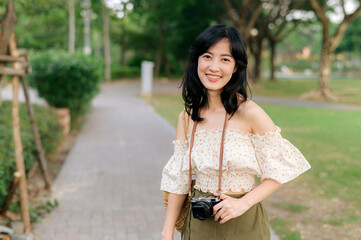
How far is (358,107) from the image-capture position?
18.0 m

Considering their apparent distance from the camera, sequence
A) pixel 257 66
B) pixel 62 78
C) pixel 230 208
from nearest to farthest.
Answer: pixel 230 208 < pixel 62 78 < pixel 257 66

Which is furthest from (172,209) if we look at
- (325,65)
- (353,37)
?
(353,37)

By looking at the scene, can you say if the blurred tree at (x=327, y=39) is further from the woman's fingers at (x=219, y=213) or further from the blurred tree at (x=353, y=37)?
the blurred tree at (x=353, y=37)

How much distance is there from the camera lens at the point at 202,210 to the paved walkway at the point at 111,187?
2626 millimetres

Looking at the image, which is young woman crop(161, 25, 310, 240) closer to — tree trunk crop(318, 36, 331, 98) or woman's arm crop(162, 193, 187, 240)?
woman's arm crop(162, 193, 187, 240)

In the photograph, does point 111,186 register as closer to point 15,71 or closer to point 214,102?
point 15,71

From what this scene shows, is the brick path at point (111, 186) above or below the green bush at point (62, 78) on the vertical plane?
below

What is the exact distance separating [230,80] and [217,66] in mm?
123

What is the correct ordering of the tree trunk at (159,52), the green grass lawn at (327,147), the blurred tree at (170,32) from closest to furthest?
1. the green grass lawn at (327,147)
2. the blurred tree at (170,32)
3. the tree trunk at (159,52)

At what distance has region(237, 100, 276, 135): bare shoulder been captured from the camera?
190 cm

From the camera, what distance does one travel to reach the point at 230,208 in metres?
1.87

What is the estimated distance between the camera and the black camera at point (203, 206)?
1879mm

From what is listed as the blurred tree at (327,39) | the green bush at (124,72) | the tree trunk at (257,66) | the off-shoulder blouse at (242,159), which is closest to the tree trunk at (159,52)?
the green bush at (124,72)

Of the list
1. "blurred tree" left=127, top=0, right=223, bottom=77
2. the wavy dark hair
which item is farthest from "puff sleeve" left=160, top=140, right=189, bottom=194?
"blurred tree" left=127, top=0, right=223, bottom=77
